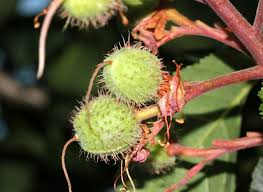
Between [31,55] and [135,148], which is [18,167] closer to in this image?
[31,55]

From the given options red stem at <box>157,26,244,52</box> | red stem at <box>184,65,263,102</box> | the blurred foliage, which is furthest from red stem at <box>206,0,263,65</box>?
the blurred foliage

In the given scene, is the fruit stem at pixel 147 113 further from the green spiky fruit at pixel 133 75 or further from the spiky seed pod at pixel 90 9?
the spiky seed pod at pixel 90 9

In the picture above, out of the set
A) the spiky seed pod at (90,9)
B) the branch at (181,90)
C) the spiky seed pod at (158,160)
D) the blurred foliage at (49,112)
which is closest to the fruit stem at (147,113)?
the branch at (181,90)

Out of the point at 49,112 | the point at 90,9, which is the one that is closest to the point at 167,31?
the point at 90,9

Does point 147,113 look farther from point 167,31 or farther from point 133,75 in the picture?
point 167,31

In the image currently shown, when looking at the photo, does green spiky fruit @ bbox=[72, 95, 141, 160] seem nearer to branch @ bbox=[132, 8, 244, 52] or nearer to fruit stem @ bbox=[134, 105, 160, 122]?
fruit stem @ bbox=[134, 105, 160, 122]

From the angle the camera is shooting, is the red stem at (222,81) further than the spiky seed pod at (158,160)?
No
